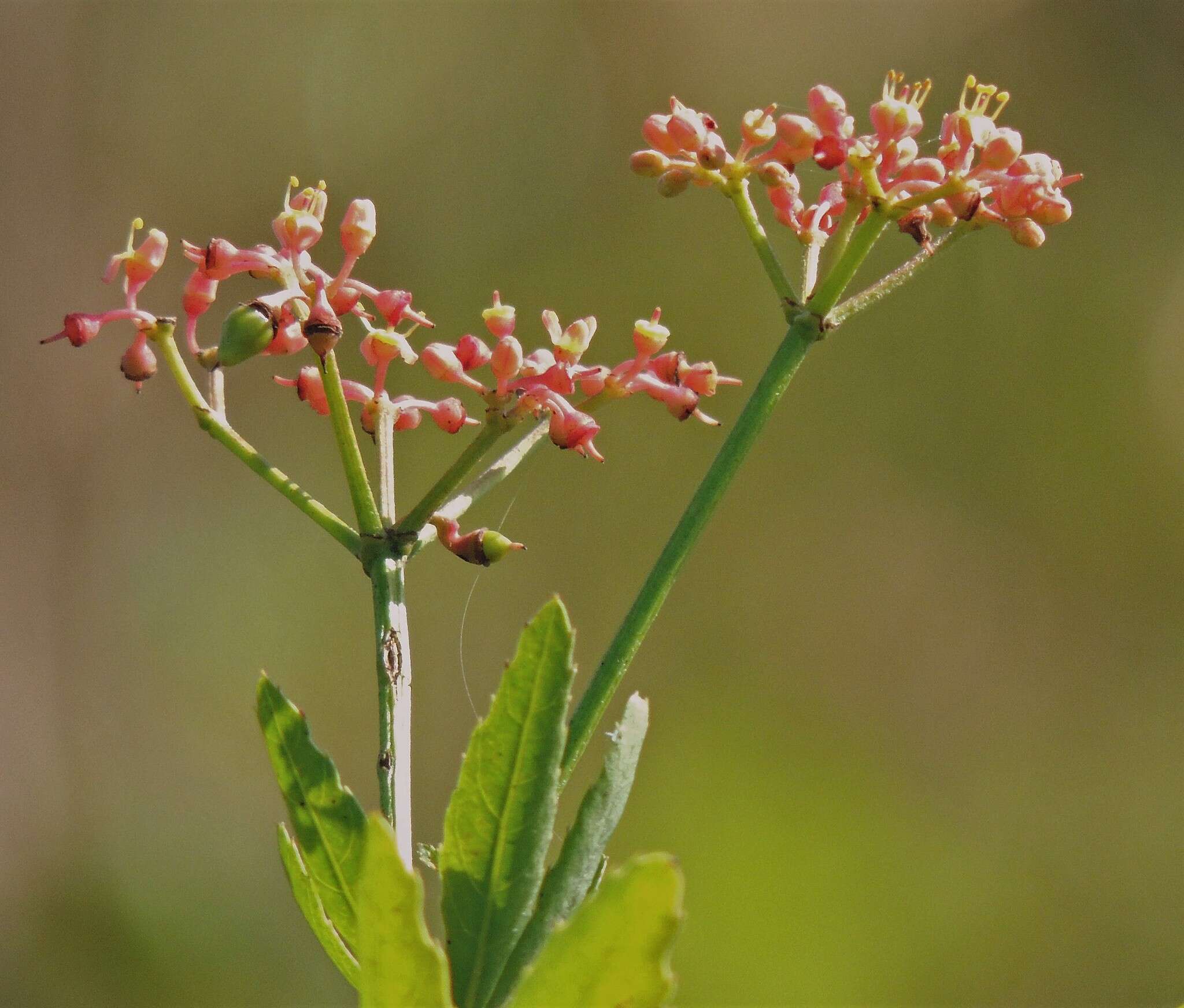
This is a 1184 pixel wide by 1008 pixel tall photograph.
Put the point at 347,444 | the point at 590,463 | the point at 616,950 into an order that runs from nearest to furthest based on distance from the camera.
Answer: the point at 616,950, the point at 347,444, the point at 590,463

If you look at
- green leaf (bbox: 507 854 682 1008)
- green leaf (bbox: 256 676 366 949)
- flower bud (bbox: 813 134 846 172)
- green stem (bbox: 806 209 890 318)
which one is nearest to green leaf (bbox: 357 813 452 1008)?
green leaf (bbox: 507 854 682 1008)

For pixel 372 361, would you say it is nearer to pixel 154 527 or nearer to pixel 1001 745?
pixel 154 527

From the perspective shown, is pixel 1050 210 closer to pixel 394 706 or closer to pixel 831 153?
pixel 831 153

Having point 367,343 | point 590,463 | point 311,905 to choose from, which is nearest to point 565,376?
point 367,343

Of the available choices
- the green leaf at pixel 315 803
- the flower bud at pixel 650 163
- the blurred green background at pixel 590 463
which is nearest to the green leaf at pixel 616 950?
the green leaf at pixel 315 803

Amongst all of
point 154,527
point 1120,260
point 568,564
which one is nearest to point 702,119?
point 568,564

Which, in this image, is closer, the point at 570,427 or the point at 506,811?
the point at 506,811
